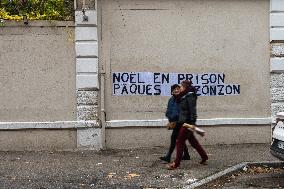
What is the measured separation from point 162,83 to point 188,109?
8.56 feet

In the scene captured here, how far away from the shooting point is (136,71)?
12.3m

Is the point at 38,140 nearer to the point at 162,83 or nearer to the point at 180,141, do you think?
the point at 162,83

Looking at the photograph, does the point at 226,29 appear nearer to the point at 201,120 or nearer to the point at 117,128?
the point at 201,120

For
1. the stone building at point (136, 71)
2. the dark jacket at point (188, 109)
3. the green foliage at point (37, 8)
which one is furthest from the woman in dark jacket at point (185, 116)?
the green foliage at point (37, 8)

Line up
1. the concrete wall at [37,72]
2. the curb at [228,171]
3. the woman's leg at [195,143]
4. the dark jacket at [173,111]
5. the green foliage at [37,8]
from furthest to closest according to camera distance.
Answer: the green foliage at [37,8] < the concrete wall at [37,72] < the dark jacket at [173,111] < the woman's leg at [195,143] < the curb at [228,171]

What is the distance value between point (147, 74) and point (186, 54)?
108 centimetres

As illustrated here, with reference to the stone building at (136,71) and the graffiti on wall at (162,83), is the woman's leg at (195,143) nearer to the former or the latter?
the stone building at (136,71)

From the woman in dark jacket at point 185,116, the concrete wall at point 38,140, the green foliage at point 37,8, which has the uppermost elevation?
the green foliage at point 37,8

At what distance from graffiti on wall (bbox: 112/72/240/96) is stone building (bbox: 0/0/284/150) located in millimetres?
24

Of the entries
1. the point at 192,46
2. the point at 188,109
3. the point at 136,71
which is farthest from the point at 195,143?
the point at 192,46

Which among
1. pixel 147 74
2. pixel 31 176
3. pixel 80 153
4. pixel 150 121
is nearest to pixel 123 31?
pixel 147 74

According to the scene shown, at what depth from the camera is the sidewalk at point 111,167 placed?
8852mm

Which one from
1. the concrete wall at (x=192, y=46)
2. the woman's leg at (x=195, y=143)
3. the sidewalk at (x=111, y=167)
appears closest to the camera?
the sidewalk at (x=111, y=167)

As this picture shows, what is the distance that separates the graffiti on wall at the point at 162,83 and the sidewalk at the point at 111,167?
4.53 ft
